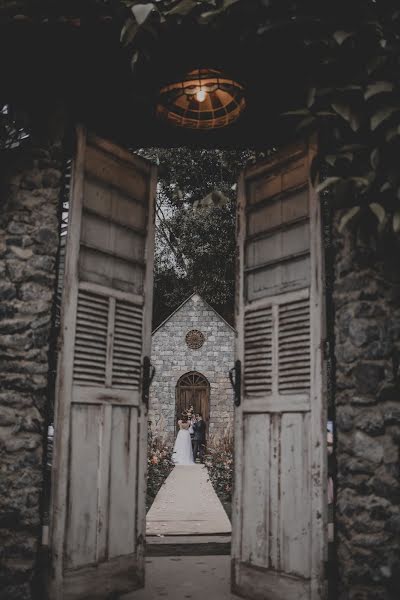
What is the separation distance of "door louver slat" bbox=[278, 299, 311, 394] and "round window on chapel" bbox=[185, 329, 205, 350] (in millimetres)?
17374

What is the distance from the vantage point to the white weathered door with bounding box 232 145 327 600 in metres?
4.01

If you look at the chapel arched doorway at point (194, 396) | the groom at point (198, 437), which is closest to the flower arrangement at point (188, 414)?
the chapel arched doorway at point (194, 396)

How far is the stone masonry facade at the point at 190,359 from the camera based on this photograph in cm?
2136

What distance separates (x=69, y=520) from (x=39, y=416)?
0.72m

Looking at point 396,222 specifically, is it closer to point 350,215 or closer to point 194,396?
point 350,215

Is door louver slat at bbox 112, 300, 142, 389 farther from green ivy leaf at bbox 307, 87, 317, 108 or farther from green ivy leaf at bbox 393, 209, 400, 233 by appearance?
green ivy leaf at bbox 393, 209, 400, 233

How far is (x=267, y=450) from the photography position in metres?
4.38

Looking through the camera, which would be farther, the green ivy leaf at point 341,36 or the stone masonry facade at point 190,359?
the stone masonry facade at point 190,359

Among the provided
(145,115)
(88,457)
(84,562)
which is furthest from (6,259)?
(84,562)

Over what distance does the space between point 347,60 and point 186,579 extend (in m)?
4.11

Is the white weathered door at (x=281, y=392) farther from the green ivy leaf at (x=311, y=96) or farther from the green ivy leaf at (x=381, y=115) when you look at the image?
the green ivy leaf at (x=381, y=115)

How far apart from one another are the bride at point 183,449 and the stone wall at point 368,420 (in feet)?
50.6

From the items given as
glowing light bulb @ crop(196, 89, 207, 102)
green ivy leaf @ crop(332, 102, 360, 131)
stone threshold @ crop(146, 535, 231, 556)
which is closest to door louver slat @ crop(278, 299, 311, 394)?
green ivy leaf @ crop(332, 102, 360, 131)

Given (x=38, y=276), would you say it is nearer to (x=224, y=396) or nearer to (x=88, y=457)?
(x=88, y=457)
